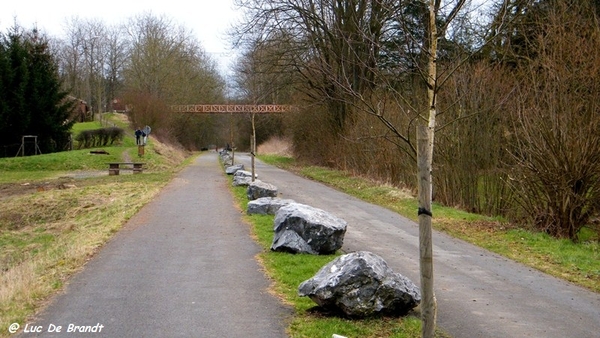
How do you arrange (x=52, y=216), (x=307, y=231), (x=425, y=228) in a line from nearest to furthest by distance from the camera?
1. (x=425, y=228)
2. (x=307, y=231)
3. (x=52, y=216)

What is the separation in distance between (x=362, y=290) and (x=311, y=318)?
0.63 meters

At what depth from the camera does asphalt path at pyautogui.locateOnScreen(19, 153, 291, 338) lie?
6574 millimetres

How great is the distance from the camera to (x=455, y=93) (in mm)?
19047

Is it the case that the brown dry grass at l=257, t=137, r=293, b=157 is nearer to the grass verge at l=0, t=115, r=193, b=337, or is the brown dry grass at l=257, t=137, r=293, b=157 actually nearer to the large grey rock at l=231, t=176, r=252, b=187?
the grass verge at l=0, t=115, r=193, b=337

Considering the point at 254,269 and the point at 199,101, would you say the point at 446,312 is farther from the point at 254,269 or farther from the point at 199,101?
the point at 199,101

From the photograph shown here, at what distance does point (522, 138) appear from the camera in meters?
16.5

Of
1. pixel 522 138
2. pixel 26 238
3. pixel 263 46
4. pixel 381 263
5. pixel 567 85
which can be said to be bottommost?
pixel 26 238

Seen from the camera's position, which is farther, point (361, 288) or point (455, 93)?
point (455, 93)

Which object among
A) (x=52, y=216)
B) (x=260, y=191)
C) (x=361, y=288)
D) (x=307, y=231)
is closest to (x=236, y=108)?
(x=52, y=216)

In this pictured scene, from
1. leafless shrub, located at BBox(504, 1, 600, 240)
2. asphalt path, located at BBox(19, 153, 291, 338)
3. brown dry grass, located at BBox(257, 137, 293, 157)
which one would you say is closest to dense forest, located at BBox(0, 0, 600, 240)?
leafless shrub, located at BBox(504, 1, 600, 240)

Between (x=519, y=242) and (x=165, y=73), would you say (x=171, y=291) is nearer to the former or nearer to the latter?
(x=519, y=242)

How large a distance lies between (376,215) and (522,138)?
4216 mm

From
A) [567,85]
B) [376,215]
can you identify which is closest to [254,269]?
[376,215]

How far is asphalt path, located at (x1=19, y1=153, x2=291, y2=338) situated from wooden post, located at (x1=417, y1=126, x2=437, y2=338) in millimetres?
1877
